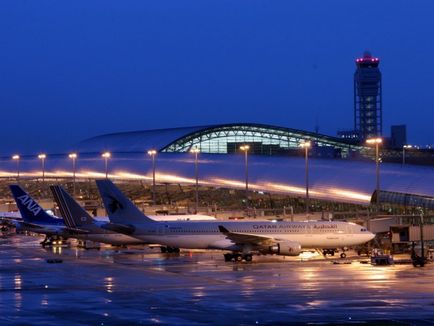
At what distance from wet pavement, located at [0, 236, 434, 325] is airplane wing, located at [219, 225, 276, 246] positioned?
1487 millimetres

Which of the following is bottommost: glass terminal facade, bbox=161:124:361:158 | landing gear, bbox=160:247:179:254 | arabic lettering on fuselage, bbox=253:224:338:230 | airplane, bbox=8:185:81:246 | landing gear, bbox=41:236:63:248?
landing gear, bbox=160:247:179:254

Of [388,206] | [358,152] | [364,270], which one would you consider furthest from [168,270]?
[358,152]

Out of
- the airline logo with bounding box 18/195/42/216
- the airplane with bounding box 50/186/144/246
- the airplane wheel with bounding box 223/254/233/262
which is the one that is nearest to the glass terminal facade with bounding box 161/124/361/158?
the airline logo with bounding box 18/195/42/216

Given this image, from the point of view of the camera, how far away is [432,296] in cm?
3778

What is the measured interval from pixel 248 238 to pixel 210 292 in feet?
74.8

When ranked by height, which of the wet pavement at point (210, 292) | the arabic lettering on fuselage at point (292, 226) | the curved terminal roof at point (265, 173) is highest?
the curved terminal roof at point (265, 173)

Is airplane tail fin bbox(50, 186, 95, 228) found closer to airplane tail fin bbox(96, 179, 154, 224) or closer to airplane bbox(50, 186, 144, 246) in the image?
airplane bbox(50, 186, 144, 246)

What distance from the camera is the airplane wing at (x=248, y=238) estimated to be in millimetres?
62994

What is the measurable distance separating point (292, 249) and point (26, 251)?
2270cm

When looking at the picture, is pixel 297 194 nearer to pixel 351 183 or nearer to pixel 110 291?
pixel 351 183

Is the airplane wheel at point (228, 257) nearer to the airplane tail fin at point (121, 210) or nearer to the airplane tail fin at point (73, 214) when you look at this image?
the airplane tail fin at point (121, 210)

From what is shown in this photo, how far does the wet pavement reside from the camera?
32219 mm

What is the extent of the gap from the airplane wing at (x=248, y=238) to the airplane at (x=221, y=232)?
157mm

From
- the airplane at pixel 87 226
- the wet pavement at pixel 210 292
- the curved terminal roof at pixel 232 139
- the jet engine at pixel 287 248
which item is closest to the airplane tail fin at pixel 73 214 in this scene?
the airplane at pixel 87 226
